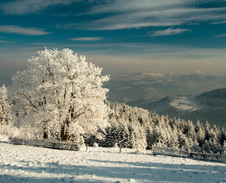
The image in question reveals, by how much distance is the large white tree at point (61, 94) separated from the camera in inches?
1021

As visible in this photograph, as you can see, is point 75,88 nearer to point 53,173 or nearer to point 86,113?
point 86,113

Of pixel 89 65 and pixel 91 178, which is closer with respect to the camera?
pixel 91 178

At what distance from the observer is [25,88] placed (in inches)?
1053

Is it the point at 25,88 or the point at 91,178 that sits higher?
the point at 25,88

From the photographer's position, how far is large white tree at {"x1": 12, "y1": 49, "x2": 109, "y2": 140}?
2592cm

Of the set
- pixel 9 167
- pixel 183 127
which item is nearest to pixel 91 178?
pixel 9 167

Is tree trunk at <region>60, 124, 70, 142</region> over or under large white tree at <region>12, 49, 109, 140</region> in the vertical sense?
under

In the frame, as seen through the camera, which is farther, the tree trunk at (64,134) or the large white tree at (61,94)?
the tree trunk at (64,134)

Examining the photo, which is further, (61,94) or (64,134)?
(64,134)

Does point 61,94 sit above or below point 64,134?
above

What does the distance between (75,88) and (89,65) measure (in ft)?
15.5

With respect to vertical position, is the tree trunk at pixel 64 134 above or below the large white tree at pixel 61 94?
below

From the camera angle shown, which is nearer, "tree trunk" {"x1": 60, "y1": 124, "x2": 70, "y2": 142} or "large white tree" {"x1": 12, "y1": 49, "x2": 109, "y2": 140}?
"large white tree" {"x1": 12, "y1": 49, "x2": 109, "y2": 140}

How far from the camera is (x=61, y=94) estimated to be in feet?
87.2
